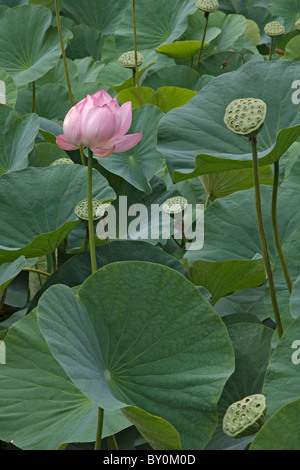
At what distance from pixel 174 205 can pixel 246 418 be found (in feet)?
1.95

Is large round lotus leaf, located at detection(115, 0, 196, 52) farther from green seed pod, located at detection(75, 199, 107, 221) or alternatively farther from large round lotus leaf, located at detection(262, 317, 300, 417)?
large round lotus leaf, located at detection(262, 317, 300, 417)

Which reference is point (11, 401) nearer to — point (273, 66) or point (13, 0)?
point (273, 66)

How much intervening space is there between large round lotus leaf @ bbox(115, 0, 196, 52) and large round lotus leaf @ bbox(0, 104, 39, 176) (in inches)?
37.9

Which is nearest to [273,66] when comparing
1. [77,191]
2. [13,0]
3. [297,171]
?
[297,171]

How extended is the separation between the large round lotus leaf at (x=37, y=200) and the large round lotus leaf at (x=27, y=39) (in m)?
0.85

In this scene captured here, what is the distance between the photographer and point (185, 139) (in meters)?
1.08

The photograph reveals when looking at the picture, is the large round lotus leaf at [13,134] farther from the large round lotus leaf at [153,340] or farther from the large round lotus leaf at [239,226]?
the large round lotus leaf at [153,340]

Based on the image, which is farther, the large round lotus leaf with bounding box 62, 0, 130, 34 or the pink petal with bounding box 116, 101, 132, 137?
the large round lotus leaf with bounding box 62, 0, 130, 34

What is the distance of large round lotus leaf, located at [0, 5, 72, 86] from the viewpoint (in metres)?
2.00

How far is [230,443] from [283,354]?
0.44 feet

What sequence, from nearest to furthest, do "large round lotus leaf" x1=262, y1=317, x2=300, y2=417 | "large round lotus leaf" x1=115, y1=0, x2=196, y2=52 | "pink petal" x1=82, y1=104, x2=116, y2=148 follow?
"large round lotus leaf" x1=262, y1=317, x2=300, y2=417 < "pink petal" x1=82, y1=104, x2=116, y2=148 < "large round lotus leaf" x1=115, y1=0, x2=196, y2=52

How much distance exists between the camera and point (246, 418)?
725 mm

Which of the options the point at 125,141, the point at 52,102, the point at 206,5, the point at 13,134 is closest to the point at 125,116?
the point at 125,141

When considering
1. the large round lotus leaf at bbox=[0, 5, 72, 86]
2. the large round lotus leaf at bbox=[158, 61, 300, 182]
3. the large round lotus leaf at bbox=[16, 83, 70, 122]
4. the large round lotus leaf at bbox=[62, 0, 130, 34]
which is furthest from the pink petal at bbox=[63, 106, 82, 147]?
the large round lotus leaf at bbox=[62, 0, 130, 34]
